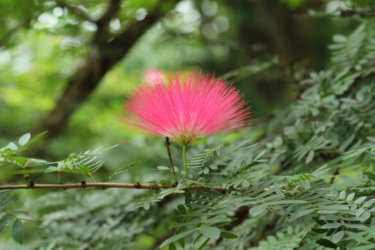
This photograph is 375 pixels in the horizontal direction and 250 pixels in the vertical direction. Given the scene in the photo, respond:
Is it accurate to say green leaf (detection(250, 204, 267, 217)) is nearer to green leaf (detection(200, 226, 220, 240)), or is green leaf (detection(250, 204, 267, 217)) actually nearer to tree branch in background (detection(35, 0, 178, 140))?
green leaf (detection(200, 226, 220, 240))

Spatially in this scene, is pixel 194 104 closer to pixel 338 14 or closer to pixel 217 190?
pixel 217 190

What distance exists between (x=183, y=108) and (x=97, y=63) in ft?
4.47

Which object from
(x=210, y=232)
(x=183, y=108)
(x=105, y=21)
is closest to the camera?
(x=210, y=232)

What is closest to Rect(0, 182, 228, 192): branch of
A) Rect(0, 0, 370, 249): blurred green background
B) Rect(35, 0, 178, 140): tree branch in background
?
Rect(0, 0, 370, 249): blurred green background

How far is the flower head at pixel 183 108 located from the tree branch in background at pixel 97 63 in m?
1.19

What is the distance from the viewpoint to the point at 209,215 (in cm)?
46

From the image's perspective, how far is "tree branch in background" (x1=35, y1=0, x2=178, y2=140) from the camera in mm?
1655

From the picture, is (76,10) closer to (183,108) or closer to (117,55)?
(117,55)

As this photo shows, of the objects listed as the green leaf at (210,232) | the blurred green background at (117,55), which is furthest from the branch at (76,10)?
the green leaf at (210,232)

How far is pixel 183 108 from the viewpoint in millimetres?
551

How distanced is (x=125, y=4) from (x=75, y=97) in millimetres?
660

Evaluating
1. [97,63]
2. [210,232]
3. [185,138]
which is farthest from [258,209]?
[97,63]

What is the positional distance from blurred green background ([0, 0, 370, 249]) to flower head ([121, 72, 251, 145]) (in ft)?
0.11

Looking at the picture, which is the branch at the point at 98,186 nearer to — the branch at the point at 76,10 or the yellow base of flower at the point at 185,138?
the yellow base of flower at the point at 185,138
